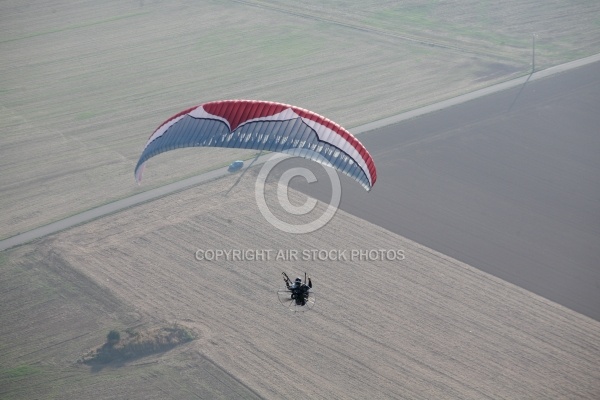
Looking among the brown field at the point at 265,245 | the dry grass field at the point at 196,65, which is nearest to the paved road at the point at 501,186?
the brown field at the point at 265,245

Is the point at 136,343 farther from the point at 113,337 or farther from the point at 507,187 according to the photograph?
the point at 507,187

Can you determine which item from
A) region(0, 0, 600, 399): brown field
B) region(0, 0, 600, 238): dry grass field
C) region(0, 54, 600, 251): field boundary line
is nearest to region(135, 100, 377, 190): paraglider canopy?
region(0, 0, 600, 399): brown field

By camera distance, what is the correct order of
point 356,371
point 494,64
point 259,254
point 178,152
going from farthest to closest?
1. point 494,64
2. point 178,152
3. point 259,254
4. point 356,371

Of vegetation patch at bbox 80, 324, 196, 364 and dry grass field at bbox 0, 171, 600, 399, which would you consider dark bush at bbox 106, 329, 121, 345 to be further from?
dry grass field at bbox 0, 171, 600, 399

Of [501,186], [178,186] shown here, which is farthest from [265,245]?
[501,186]

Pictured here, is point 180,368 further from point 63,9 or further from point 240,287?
point 63,9

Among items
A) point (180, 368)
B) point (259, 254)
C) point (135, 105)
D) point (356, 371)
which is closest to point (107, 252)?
point (259, 254)
